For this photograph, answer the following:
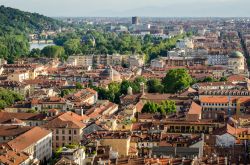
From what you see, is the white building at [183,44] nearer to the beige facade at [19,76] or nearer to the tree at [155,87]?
the beige facade at [19,76]

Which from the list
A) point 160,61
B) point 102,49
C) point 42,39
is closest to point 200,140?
point 160,61

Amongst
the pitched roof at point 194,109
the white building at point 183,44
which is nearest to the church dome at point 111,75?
the pitched roof at point 194,109

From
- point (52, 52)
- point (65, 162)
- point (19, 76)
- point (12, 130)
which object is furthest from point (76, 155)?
point (52, 52)

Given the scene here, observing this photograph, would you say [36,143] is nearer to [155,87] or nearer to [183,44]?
[155,87]

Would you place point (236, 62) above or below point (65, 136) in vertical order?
below

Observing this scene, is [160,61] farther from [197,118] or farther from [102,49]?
[197,118]

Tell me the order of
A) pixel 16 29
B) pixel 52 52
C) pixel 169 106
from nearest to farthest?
pixel 169 106 → pixel 52 52 → pixel 16 29
